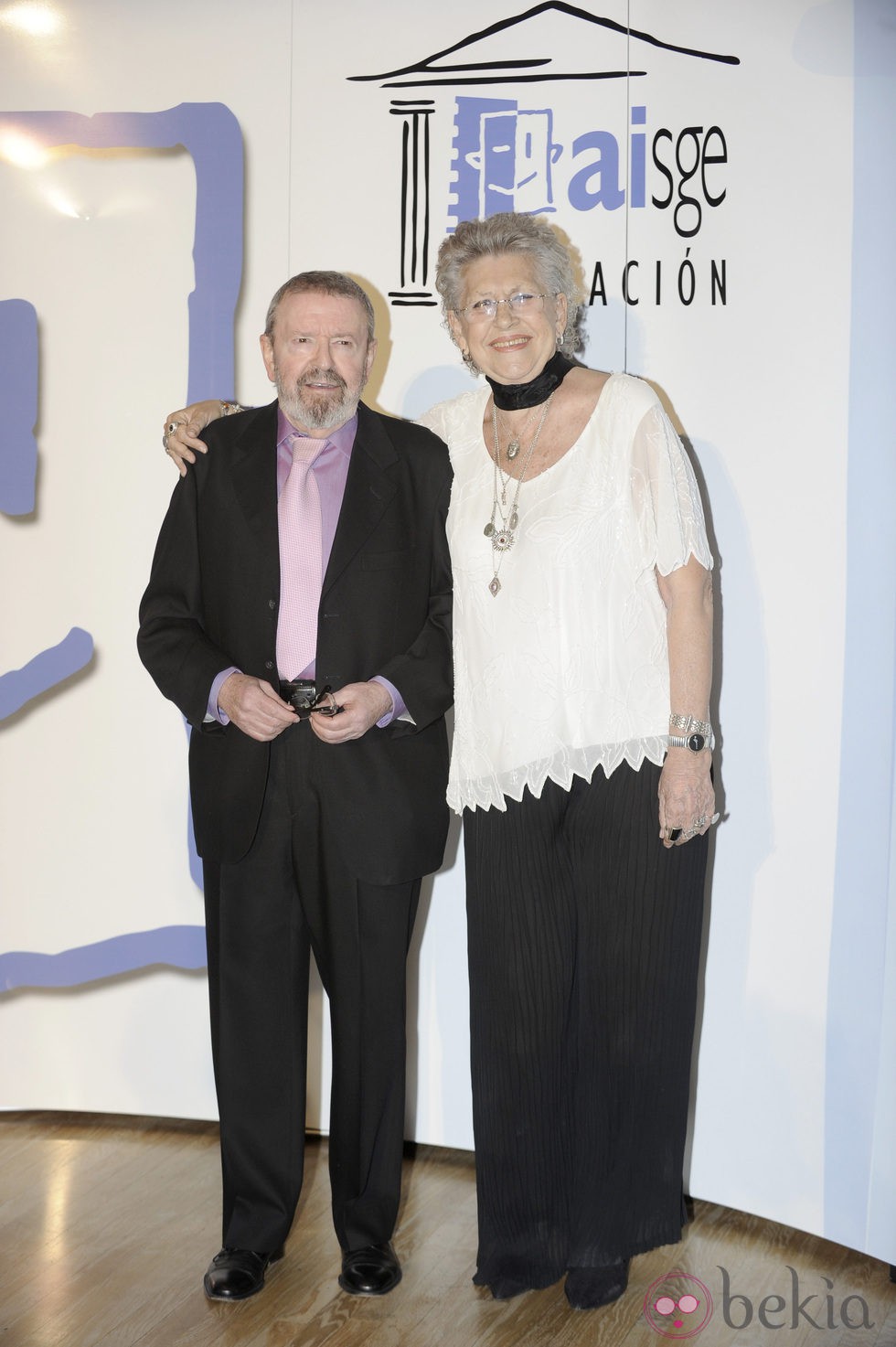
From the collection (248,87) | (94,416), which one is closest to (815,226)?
(248,87)

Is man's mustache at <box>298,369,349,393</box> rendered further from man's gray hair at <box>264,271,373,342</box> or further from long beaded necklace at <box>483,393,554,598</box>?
long beaded necklace at <box>483,393,554,598</box>

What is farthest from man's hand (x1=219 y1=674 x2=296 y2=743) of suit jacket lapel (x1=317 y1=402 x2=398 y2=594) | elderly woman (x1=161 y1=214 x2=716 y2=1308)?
elderly woman (x1=161 y1=214 x2=716 y2=1308)

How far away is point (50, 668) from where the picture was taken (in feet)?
10.6

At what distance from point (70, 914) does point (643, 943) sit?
163 centimetres

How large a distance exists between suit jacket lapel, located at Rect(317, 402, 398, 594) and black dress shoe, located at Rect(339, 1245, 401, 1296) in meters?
1.22

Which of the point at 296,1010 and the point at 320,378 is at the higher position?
the point at 320,378

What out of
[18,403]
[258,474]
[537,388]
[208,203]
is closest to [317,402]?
[258,474]

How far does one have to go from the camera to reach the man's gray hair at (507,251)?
2.29 meters

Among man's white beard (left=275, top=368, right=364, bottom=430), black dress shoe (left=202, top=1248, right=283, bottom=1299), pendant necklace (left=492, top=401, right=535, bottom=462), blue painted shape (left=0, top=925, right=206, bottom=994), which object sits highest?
man's white beard (left=275, top=368, right=364, bottom=430)

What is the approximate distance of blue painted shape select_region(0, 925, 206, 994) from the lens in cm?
323

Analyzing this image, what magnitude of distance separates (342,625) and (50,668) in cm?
122

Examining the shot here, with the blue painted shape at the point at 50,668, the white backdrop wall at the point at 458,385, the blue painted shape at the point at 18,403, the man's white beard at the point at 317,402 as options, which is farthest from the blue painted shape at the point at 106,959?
the man's white beard at the point at 317,402

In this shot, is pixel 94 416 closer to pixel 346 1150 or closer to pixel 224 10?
pixel 224 10

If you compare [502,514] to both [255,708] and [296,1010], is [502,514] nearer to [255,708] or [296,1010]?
[255,708]
